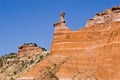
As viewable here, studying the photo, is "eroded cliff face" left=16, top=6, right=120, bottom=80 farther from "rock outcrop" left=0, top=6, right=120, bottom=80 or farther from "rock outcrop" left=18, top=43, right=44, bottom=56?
"rock outcrop" left=18, top=43, right=44, bottom=56

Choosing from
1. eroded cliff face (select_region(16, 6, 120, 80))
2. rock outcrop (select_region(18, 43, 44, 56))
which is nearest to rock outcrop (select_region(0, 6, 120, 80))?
eroded cliff face (select_region(16, 6, 120, 80))

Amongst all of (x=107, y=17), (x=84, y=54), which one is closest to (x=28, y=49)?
(x=84, y=54)

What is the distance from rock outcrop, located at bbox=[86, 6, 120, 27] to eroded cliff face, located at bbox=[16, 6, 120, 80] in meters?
0.20

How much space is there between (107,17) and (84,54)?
8.00 metres

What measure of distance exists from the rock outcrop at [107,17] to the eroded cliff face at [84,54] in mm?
197

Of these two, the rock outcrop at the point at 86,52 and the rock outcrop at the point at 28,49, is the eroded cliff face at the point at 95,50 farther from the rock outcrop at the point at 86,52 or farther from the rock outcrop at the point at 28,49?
the rock outcrop at the point at 28,49

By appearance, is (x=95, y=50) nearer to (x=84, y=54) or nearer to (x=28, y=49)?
(x=84, y=54)

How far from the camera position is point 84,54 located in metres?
75.6

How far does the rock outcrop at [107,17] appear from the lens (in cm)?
7100

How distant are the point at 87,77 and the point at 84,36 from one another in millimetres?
9321

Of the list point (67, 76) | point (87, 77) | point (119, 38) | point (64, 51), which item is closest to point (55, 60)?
point (64, 51)

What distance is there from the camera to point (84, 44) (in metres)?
77.4

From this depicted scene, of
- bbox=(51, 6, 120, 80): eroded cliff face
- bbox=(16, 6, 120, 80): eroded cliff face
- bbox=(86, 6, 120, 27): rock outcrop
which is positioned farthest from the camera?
bbox=(86, 6, 120, 27): rock outcrop

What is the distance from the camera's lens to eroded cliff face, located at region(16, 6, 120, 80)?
69688 millimetres
